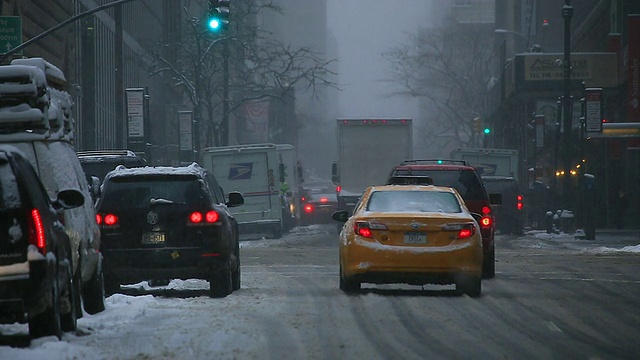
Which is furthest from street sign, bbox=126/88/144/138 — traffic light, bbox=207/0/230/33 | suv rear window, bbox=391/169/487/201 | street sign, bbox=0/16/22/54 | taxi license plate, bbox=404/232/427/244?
taxi license plate, bbox=404/232/427/244

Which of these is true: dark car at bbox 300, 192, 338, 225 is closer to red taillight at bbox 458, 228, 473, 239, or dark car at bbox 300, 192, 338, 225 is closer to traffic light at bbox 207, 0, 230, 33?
traffic light at bbox 207, 0, 230, 33

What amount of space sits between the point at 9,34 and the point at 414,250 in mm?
12849

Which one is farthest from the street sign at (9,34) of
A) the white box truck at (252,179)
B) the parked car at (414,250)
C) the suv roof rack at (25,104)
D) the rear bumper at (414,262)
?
the white box truck at (252,179)

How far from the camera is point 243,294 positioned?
17.6 m

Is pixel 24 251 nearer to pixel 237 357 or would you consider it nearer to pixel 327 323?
pixel 237 357

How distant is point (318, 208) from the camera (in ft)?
184

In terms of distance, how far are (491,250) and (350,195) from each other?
23.4 meters

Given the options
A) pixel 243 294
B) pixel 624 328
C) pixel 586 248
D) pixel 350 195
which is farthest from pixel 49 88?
pixel 350 195

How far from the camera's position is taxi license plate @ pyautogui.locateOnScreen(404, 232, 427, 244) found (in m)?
16.8

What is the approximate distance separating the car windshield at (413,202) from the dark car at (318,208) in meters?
37.4

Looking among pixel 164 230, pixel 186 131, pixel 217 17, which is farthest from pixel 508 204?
pixel 164 230

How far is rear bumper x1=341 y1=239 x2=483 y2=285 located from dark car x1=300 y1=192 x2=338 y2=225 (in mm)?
38709

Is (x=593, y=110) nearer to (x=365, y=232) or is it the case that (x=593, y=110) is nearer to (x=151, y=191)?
(x=365, y=232)

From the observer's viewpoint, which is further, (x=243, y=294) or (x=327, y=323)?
(x=243, y=294)
